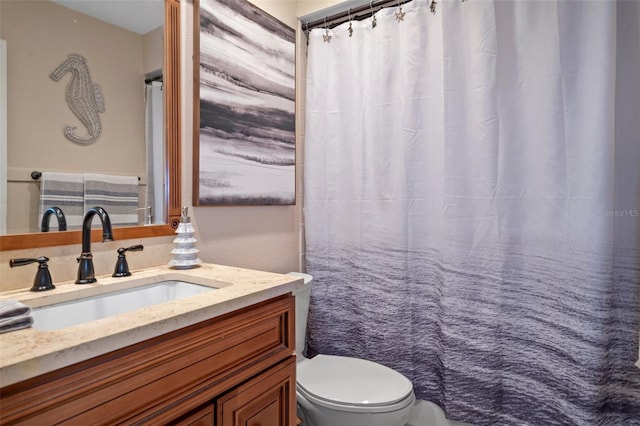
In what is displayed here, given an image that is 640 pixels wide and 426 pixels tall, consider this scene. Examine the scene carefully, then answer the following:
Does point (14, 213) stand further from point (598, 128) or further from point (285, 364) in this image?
point (598, 128)

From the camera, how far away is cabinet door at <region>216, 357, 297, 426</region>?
841 millimetres

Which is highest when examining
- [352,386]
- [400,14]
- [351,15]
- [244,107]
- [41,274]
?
[351,15]

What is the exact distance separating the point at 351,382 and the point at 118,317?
1022mm

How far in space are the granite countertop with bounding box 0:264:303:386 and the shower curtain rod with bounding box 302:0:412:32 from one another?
1.46 meters

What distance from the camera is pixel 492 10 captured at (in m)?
1.42

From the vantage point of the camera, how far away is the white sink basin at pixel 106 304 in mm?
885

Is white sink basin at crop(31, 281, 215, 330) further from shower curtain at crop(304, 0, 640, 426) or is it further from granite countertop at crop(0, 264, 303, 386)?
shower curtain at crop(304, 0, 640, 426)

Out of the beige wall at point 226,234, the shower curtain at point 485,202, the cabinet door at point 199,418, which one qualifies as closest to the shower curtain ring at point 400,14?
the shower curtain at point 485,202

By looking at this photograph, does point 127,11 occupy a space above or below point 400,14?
below

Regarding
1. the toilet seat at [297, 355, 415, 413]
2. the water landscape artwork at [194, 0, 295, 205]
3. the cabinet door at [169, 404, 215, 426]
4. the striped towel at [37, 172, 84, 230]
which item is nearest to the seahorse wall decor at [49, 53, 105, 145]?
the striped towel at [37, 172, 84, 230]

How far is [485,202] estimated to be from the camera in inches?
57.9

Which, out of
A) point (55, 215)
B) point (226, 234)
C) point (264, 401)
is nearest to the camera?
point (264, 401)

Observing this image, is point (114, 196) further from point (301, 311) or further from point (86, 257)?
point (301, 311)

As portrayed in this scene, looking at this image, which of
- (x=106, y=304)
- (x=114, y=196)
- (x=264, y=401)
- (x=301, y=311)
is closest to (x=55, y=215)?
(x=114, y=196)
